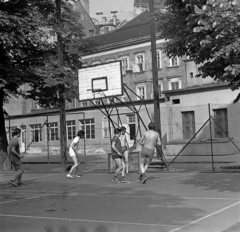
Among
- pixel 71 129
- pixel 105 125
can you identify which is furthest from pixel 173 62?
pixel 71 129

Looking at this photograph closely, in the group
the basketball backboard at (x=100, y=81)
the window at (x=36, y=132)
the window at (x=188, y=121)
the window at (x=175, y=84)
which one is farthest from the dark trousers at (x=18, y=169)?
the window at (x=175, y=84)

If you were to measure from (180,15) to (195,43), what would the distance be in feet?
4.78

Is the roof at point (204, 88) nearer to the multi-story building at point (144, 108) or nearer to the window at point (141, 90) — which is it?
the multi-story building at point (144, 108)

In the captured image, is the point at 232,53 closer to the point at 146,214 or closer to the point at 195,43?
the point at 195,43

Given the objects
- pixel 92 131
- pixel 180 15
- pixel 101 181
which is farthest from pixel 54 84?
pixel 92 131

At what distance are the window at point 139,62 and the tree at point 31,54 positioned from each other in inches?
1221

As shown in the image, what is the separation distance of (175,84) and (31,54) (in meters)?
31.1

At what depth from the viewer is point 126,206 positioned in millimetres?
10258

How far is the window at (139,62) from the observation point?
5553 centimetres

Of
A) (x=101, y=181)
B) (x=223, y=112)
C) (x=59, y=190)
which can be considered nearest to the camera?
(x=59, y=190)

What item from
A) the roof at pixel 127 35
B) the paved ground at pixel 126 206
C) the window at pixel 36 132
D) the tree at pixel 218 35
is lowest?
the paved ground at pixel 126 206

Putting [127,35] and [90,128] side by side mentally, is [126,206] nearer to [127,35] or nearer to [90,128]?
[90,128]

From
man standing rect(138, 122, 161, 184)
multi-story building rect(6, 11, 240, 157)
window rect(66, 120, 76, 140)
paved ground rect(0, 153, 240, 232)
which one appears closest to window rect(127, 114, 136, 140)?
multi-story building rect(6, 11, 240, 157)

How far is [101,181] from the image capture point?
53.9ft
